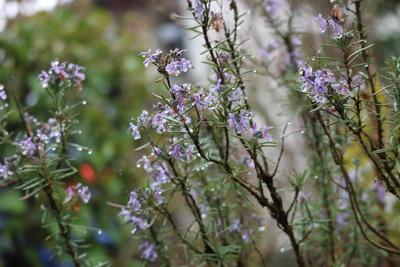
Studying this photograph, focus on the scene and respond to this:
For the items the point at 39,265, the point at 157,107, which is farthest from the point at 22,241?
the point at 157,107

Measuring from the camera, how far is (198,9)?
69cm

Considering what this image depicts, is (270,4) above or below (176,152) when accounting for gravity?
above

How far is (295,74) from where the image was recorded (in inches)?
41.5

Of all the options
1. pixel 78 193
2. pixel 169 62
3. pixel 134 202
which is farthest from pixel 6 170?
pixel 169 62

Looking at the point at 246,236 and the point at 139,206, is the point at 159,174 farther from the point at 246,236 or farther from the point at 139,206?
the point at 246,236

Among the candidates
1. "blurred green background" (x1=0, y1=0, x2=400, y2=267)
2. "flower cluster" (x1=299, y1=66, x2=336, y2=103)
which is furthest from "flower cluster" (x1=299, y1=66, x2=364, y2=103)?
"blurred green background" (x1=0, y1=0, x2=400, y2=267)

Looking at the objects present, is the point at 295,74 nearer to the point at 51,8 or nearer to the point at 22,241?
the point at 22,241

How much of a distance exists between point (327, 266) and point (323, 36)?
0.90 m

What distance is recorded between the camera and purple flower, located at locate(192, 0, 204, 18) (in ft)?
2.25

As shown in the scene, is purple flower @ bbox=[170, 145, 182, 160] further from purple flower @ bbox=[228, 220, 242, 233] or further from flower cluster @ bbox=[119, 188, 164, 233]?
purple flower @ bbox=[228, 220, 242, 233]

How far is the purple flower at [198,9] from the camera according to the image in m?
0.69

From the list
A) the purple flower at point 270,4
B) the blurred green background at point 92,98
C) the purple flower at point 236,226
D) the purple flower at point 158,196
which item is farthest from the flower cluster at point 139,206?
the blurred green background at point 92,98

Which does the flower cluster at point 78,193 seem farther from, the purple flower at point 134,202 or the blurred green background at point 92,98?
the blurred green background at point 92,98

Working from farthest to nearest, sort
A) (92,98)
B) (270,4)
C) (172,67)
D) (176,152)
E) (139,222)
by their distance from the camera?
(92,98)
(270,4)
(139,222)
(176,152)
(172,67)
